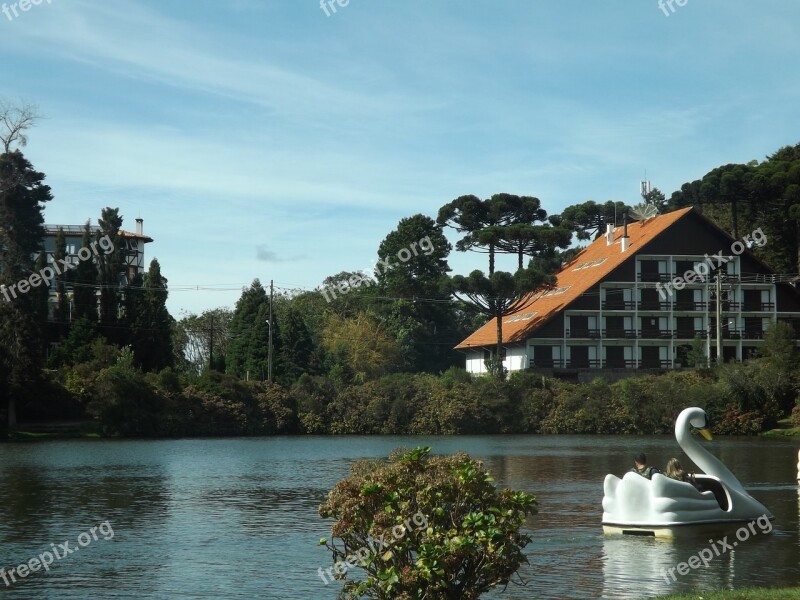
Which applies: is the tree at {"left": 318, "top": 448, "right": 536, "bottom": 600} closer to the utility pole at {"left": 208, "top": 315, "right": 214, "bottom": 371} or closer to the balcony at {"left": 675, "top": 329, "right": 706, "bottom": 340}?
the balcony at {"left": 675, "top": 329, "right": 706, "bottom": 340}

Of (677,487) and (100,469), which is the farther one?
(100,469)

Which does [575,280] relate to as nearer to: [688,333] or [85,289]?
Answer: [688,333]

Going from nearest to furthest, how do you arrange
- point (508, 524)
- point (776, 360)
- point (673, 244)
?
point (508, 524) < point (776, 360) < point (673, 244)

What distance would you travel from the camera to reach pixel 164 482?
1280 inches

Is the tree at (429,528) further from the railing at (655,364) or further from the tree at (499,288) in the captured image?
the railing at (655,364)

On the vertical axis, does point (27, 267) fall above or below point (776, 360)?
above

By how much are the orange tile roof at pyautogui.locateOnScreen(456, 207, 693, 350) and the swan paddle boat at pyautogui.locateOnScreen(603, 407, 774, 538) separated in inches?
2260

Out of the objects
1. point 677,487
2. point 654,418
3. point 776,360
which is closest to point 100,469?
point 677,487

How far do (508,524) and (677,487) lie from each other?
1045cm

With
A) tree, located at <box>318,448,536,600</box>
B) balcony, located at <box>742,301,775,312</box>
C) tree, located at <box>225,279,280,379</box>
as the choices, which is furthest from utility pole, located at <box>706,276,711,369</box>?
tree, located at <box>318,448,536,600</box>

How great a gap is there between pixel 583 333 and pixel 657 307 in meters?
6.41

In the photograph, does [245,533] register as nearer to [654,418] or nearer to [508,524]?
[508,524]

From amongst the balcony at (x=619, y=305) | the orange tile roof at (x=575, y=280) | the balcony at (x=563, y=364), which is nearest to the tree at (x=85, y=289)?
the orange tile roof at (x=575, y=280)

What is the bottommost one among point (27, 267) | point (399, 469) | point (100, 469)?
point (100, 469)
